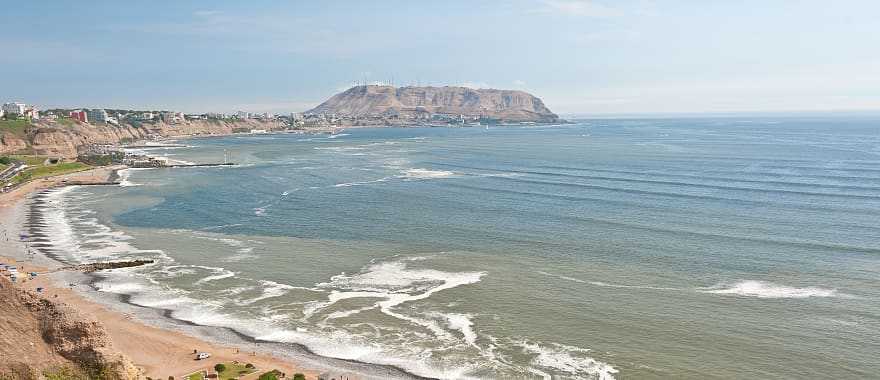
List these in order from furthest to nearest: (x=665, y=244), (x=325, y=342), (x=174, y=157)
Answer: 1. (x=174, y=157)
2. (x=665, y=244)
3. (x=325, y=342)

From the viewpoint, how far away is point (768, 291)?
166 feet

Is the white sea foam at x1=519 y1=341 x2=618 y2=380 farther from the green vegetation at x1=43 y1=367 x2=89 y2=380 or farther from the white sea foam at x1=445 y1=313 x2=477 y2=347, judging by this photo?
the green vegetation at x1=43 y1=367 x2=89 y2=380

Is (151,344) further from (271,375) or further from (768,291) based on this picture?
(768,291)

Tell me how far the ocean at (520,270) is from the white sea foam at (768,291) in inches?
9.4

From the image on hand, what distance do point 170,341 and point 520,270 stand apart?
29746mm

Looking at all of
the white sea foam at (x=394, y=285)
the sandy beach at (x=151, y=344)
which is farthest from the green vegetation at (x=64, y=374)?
the white sea foam at (x=394, y=285)

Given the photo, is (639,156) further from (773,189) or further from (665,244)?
(665,244)

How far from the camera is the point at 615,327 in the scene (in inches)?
1754

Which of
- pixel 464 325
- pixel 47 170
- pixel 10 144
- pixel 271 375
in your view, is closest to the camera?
pixel 271 375

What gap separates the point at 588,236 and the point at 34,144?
16378cm

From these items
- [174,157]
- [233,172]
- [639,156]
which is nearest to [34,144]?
[174,157]

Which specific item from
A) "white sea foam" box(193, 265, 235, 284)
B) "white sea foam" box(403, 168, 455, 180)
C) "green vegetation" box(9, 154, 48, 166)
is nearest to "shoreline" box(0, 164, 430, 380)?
"white sea foam" box(193, 265, 235, 284)

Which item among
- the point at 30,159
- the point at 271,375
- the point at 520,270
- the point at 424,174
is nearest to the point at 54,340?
the point at 271,375

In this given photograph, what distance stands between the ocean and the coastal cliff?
1454 centimetres
